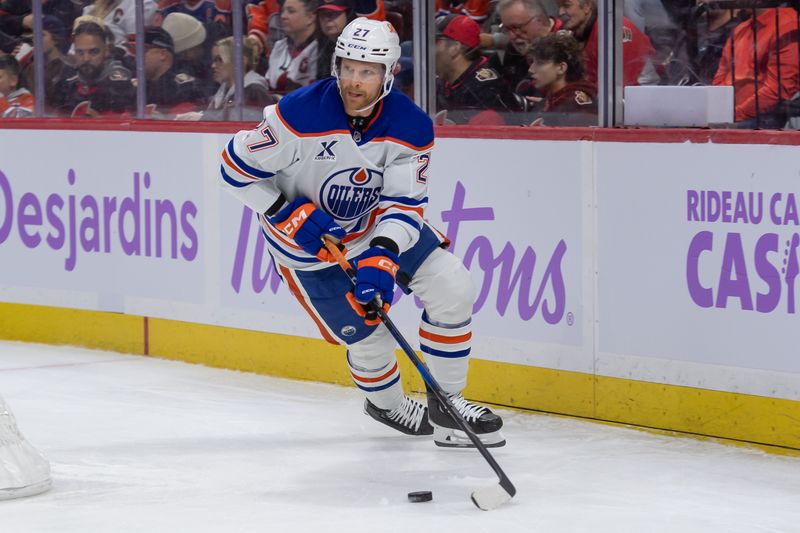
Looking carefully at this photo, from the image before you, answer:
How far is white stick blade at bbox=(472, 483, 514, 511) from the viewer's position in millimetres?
3111

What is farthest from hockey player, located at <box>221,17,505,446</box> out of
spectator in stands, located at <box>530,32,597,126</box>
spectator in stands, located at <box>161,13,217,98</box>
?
spectator in stands, located at <box>161,13,217,98</box>

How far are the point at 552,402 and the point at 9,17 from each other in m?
2.94

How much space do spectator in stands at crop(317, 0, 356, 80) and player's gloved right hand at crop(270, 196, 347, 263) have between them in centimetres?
138

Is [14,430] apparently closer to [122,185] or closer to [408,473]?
[408,473]

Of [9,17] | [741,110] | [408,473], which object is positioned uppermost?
[9,17]

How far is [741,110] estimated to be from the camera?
3928 mm

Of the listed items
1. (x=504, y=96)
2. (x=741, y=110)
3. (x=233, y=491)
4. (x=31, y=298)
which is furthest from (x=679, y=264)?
(x=31, y=298)

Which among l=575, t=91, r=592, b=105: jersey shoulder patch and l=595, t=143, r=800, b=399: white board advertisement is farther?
l=575, t=91, r=592, b=105: jersey shoulder patch

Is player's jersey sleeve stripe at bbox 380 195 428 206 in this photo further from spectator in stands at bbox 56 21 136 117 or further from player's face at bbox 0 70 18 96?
player's face at bbox 0 70 18 96

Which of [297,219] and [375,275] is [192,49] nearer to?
[297,219]

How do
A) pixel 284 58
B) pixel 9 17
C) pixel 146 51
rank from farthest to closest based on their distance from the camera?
pixel 9 17 → pixel 146 51 → pixel 284 58

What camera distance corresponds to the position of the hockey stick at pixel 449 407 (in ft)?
10.2

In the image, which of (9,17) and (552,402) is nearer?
(552,402)

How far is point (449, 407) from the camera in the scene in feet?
11.1
